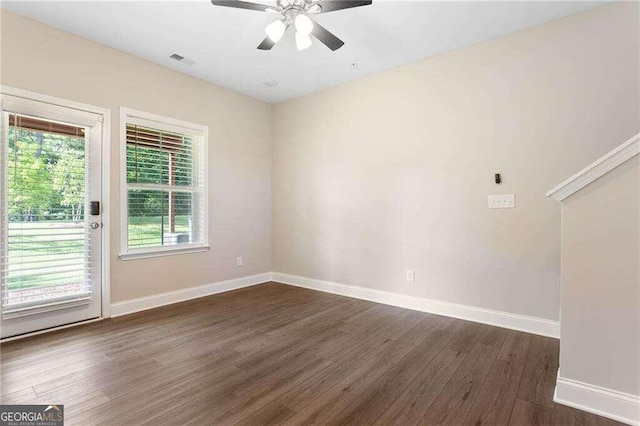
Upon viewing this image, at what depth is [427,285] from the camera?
11.5 feet

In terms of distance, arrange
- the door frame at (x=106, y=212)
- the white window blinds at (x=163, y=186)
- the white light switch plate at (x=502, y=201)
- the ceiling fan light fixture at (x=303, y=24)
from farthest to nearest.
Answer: the white window blinds at (x=163, y=186) < the door frame at (x=106, y=212) < the white light switch plate at (x=502, y=201) < the ceiling fan light fixture at (x=303, y=24)

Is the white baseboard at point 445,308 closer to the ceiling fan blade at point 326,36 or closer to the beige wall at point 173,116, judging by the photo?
the beige wall at point 173,116

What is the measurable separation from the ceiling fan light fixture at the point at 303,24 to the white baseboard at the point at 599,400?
2.92 metres

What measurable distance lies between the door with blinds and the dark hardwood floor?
29 cm

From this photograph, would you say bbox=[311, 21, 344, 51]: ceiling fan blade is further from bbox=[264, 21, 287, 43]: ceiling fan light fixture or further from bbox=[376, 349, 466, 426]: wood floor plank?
bbox=[376, 349, 466, 426]: wood floor plank

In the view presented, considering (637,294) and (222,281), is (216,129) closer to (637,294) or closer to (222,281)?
(222,281)

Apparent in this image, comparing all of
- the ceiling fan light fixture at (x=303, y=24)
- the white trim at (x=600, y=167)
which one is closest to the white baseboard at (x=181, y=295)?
the ceiling fan light fixture at (x=303, y=24)

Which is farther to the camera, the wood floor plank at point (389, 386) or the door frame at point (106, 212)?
the door frame at point (106, 212)

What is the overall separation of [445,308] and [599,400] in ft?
5.40

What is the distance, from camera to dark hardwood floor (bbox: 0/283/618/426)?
1731mm

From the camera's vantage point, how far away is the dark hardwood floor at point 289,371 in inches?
68.2

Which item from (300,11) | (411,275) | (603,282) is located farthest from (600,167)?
(300,11)

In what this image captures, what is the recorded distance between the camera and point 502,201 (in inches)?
119

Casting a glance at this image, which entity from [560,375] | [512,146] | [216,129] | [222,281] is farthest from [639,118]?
[222,281]
